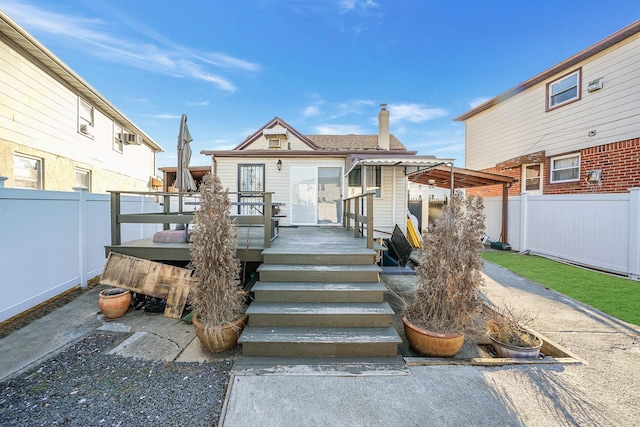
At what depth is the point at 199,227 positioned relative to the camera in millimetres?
3016

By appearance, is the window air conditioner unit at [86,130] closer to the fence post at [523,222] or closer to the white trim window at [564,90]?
the fence post at [523,222]

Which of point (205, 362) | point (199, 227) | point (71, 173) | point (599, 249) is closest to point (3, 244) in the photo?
point (199, 227)

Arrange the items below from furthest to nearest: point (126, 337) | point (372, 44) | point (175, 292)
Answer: point (372, 44) < point (175, 292) < point (126, 337)

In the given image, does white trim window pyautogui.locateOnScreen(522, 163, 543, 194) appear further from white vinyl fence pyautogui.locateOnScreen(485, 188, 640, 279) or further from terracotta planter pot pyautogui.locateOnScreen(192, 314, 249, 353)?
terracotta planter pot pyautogui.locateOnScreen(192, 314, 249, 353)

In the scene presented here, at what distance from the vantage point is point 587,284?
5129 mm

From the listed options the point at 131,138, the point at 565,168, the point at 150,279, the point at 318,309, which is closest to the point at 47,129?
the point at 131,138

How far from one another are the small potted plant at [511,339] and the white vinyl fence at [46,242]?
620cm

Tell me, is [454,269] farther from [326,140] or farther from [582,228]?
[326,140]

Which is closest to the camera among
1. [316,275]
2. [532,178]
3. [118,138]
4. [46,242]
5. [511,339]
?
[511,339]

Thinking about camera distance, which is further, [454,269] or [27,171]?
[27,171]

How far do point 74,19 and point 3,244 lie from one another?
26.7ft

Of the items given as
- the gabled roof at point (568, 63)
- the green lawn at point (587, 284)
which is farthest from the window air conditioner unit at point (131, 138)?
the gabled roof at point (568, 63)

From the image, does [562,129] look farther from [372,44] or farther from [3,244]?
[3,244]

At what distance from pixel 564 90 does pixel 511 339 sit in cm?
978
